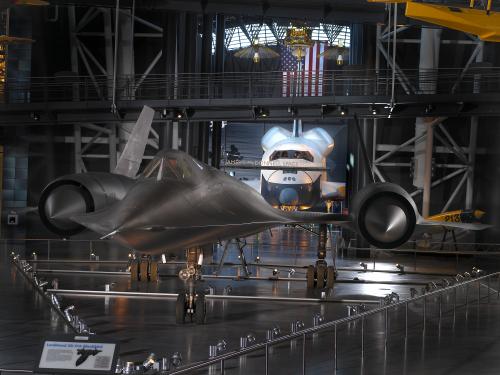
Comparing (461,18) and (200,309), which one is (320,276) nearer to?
(461,18)

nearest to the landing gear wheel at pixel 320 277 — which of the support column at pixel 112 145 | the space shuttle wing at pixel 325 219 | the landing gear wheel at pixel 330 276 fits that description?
the landing gear wheel at pixel 330 276

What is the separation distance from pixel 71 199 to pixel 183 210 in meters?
2.80

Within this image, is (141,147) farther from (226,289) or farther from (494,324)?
(494,324)

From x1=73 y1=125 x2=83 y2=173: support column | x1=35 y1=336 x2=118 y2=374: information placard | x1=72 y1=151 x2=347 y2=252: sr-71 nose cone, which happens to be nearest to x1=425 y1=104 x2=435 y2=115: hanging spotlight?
x1=72 y1=151 x2=347 y2=252: sr-71 nose cone

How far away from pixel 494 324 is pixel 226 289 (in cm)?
434

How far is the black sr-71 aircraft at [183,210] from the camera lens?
9453 mm

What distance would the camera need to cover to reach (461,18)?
505 inches

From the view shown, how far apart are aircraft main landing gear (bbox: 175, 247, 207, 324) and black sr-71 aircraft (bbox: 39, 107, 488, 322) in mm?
11

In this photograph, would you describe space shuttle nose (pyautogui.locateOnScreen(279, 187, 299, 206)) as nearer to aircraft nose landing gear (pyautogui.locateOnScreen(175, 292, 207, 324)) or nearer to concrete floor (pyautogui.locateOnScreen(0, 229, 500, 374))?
concrete floor (pyautogui.locateOnScreen(0, 229, 500, 374))

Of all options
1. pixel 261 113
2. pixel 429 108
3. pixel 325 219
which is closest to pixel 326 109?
pixel 261 113

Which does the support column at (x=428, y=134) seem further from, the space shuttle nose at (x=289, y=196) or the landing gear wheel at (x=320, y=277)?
the landing gear wheel at (x=320, y=277)

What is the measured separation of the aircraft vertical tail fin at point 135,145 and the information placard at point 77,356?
26.9 feet

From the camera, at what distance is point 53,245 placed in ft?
74.5

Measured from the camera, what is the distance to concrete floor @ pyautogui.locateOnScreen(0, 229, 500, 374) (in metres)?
8.05
